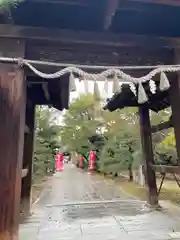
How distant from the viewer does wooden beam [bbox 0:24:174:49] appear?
2842mm

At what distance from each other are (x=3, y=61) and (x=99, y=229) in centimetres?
326

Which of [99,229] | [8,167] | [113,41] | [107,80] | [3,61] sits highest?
[113,41]

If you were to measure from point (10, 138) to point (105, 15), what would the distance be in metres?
1.72

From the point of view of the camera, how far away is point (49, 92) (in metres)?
5.21

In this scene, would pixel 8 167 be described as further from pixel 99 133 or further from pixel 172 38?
pixel 99 133

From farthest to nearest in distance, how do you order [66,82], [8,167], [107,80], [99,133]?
[99,133] < [66,82] < [107,80] < [8,167]

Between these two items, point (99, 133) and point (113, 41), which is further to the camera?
point (99, 133)

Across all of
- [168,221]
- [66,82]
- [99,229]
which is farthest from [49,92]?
[168,221]

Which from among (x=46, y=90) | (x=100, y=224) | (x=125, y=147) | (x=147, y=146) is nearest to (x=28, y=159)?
(x=46, y=90)

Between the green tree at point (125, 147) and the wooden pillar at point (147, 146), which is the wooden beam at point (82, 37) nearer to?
the wooden pillar at point (147, 146)

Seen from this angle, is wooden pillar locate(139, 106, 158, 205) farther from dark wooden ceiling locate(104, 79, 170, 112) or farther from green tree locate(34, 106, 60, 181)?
green tree locate(34, 106, 60, 181)

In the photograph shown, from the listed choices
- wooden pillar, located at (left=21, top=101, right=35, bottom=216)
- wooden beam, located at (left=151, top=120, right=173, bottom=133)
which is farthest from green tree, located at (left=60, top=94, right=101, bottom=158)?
wooden pillar, located at (left=21, top=101, right=35, bottom=216)

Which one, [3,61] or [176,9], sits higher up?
[176,9]

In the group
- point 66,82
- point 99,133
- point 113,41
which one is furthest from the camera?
point 99,133
